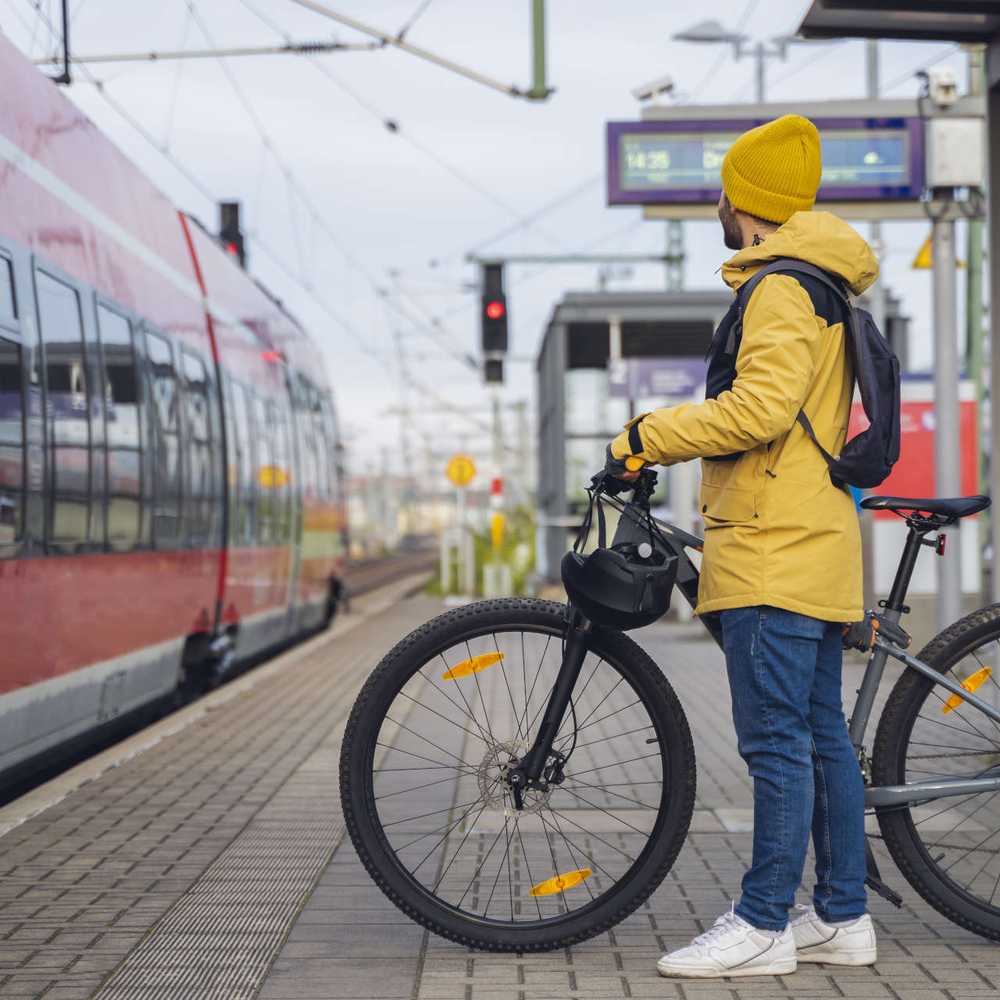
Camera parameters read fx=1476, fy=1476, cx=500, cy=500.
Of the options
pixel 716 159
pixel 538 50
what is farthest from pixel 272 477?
pixel 716 159

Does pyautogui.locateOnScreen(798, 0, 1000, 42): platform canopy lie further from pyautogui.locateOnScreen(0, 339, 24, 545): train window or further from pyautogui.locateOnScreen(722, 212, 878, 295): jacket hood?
pyautogui.locateOnScreen(0, 339, 24, 545): train window

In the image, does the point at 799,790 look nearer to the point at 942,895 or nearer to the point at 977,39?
the point at 942,895

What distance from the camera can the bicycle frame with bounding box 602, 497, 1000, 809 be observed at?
356 centimetres

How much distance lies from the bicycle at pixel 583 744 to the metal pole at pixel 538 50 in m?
8.77

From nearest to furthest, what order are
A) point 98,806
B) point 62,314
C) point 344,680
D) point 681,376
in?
point 98,806 < point 62,314 < point 344,680 < point 681,376

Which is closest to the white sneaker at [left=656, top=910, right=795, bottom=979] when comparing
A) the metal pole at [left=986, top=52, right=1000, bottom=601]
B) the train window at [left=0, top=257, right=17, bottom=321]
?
the metal pole at [left=986, top=52, right=1000, bottom=601]

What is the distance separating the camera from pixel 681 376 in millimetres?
24531

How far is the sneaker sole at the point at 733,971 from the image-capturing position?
340 centimetres

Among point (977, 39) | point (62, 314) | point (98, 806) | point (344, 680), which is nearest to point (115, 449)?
point (62, 314)

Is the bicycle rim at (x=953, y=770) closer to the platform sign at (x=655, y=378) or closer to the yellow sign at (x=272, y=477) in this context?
the yellow sign at (x=272, y=477)

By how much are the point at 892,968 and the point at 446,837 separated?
45.7 inches

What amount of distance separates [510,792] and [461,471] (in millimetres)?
18826

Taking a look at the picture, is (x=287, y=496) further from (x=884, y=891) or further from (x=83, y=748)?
→ (x=884, y=891)

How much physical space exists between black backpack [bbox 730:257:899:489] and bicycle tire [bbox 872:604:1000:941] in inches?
22.9
